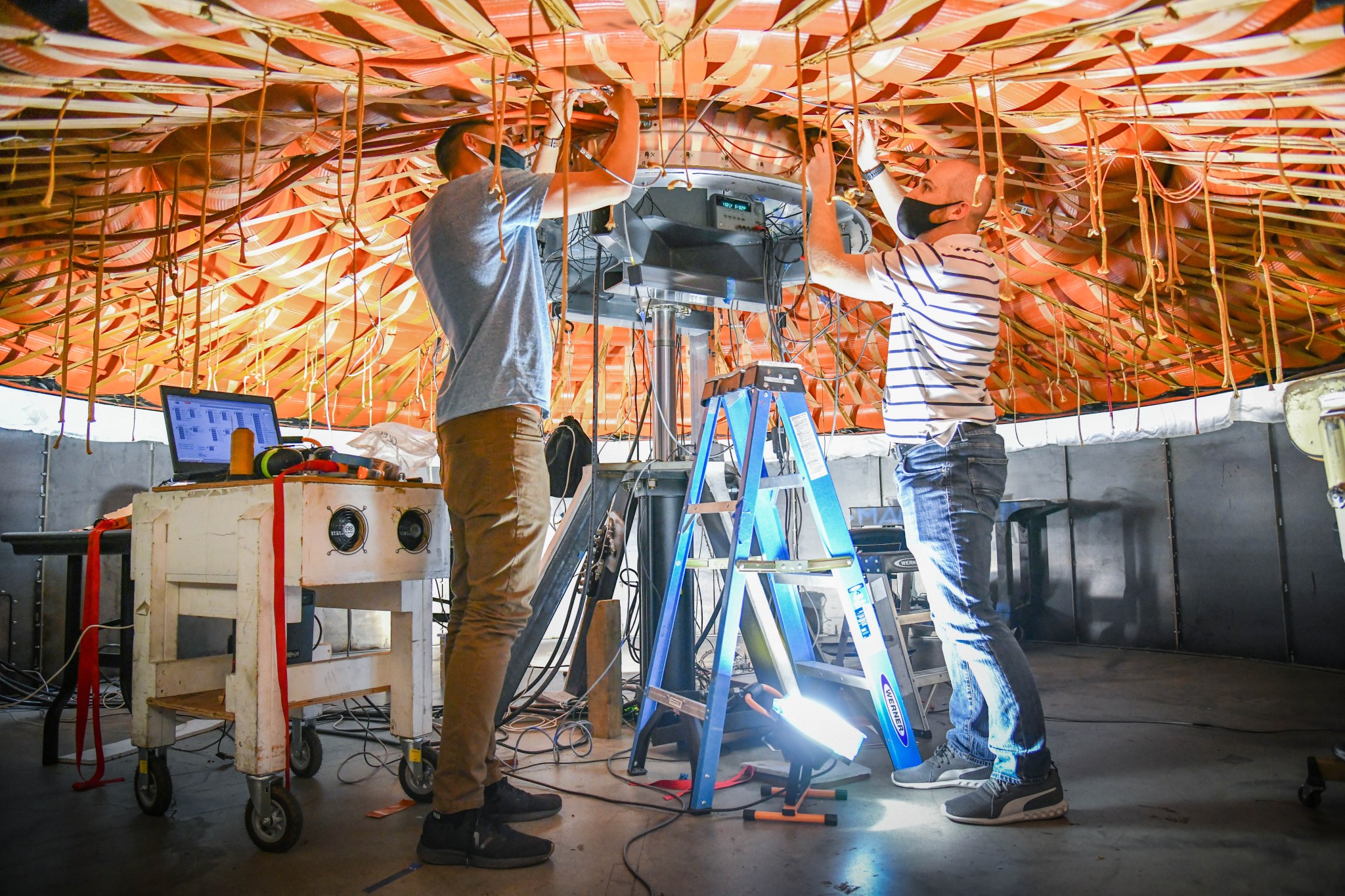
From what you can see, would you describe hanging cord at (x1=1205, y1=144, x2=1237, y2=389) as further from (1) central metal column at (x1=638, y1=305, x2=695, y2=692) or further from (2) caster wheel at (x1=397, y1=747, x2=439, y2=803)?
(2) caster wheel at (x1=397, y1=747, x2=439, y2=803)

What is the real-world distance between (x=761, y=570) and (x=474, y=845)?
3.06ft

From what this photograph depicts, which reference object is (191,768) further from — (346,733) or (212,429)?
(212,429)

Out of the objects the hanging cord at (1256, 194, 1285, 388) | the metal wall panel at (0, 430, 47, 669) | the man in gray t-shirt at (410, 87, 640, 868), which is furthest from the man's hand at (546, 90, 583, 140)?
the metal wall panel at (0, 430, 47, 669)

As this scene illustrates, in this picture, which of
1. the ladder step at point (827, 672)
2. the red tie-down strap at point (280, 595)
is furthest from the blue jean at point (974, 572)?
the red tie-down strap at point (280, 595)

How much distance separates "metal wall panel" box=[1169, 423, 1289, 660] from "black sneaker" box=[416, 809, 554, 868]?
4450 mm

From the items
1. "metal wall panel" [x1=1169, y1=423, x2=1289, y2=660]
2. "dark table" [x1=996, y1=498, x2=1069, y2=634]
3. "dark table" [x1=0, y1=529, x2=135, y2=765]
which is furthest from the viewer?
"dark table" [x1=996, y1=498, x2=1069, y2=634]

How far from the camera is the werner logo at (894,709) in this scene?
7.18 feet

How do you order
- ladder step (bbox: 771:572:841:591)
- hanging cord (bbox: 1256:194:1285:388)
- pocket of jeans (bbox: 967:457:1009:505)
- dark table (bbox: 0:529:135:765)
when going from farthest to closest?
dark table (bbox: 0:529:135:765) → ladder step (bbox: 771:572:841:591) → hanging cord (bbox: 1256:194:1285:388) → pocket of jeans (bbox: 967:457:1009:505)

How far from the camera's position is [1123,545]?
4980 mm

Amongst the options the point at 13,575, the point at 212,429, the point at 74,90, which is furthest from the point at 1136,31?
the point at 13,575

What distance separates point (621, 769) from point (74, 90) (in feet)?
7.22

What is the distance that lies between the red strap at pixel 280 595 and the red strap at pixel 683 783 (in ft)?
3.12

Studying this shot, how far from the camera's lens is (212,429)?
2576mm

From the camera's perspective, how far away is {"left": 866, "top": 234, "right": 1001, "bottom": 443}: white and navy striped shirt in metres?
2.04
